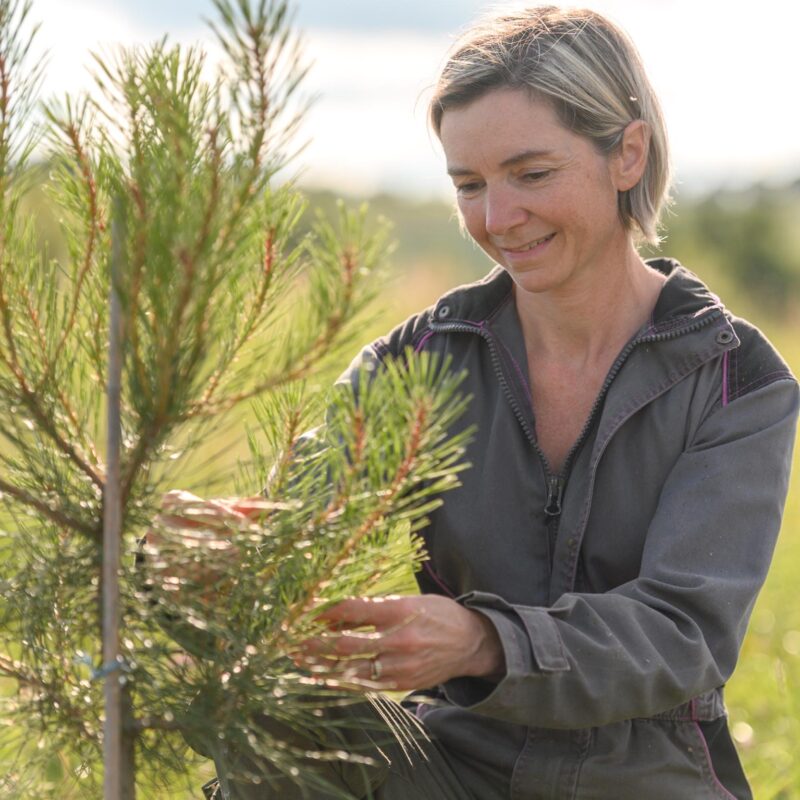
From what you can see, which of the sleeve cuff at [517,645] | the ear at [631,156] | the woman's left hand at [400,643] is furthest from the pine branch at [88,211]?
the ear at [631,156]

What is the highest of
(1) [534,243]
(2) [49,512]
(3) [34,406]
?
(1) [534,243]

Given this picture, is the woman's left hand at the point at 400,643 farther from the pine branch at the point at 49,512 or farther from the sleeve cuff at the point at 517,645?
the pine branch at the point at 49,512

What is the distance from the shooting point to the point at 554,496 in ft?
8.14

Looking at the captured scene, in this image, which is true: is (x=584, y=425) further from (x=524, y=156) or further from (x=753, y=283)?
(x=753, y=283)

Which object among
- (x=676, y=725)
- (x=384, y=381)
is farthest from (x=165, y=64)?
(x=676, y=725)

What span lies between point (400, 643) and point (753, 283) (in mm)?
20661

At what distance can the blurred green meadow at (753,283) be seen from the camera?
3.91 meters

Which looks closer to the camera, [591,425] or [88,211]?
[88,211]

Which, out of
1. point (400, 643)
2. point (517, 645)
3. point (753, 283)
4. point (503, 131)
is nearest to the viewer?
point (400, 643)

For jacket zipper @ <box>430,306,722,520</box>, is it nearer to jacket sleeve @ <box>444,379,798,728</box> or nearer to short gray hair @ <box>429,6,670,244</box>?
jacket sleeve @ <box>444,379,798,728</box>

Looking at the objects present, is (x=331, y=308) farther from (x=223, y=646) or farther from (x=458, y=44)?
(x=458, y=44)

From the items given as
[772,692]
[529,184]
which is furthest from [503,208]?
[772,692]

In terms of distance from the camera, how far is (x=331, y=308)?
153 cm

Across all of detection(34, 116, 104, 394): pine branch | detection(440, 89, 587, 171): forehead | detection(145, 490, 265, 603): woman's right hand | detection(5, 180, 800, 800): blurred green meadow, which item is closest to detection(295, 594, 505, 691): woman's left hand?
detection(145, 490, 265, 603): woman's right hand
